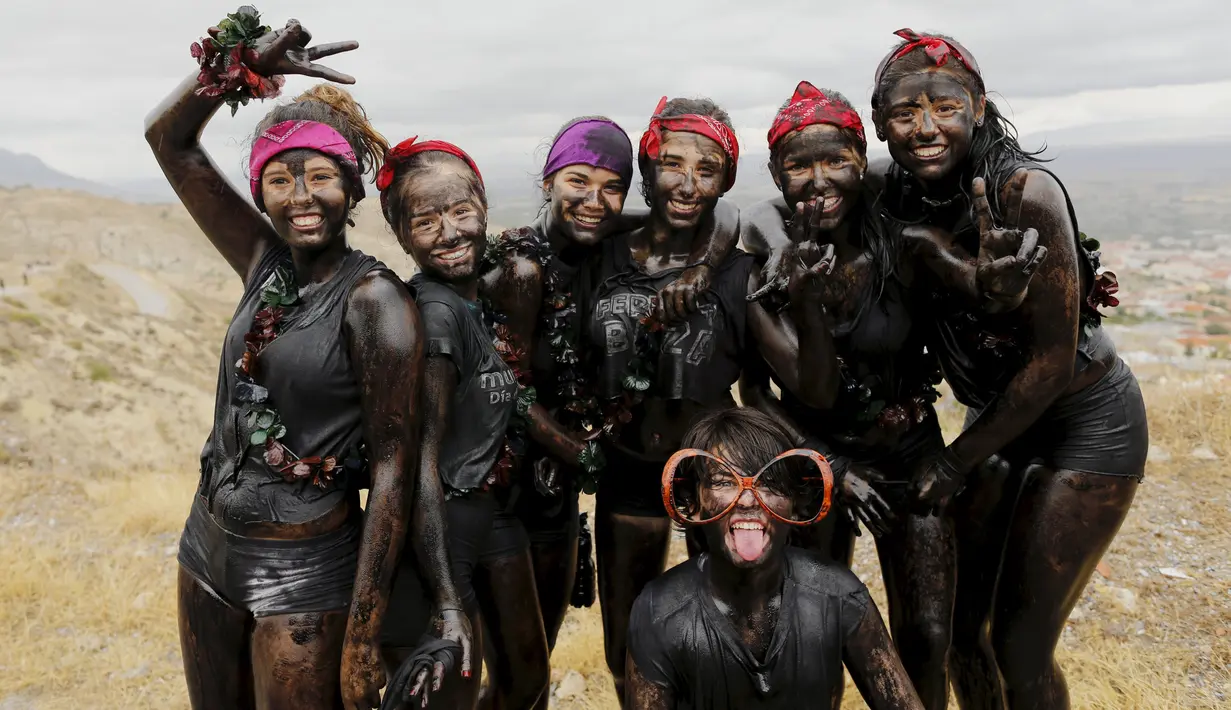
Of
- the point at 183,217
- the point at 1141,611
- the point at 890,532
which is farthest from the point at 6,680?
the point at 183,217

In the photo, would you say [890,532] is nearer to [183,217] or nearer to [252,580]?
[252,580]

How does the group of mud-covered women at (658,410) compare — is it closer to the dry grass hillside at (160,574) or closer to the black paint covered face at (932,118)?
the black paint covered face at (932,118)

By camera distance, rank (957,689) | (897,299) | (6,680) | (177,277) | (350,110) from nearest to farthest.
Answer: (350,110) → (897,299) → (957,689) → (6,680) → (177,277)

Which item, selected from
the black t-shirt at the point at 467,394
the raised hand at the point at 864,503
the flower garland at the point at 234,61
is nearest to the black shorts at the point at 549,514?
the black t-shirt at the point at 467,394

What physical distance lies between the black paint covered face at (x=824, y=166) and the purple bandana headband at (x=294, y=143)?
4.92 feet

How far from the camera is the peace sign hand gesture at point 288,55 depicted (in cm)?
298

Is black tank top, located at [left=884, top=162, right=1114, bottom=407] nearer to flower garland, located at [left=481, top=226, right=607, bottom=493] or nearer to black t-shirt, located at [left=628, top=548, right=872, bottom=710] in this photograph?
black t-shirt, located at [left=628, top=548, right=872, bottom=710]

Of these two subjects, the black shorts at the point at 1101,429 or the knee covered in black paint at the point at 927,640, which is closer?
the black shorts at the point at 1101,429

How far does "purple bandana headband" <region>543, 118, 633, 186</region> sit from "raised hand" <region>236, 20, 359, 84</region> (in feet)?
3.11

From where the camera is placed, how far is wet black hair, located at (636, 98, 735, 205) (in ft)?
12.2

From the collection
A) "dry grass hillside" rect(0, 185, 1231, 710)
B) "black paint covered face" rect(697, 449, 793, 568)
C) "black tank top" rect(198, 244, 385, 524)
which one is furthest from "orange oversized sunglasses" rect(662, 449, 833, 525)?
"dry grass hillside" rect(0, 185, 1231, 710)

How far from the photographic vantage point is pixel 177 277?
1548 inches

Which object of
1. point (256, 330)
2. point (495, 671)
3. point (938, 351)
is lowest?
point (495, 671)

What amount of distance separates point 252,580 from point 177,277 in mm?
40011
